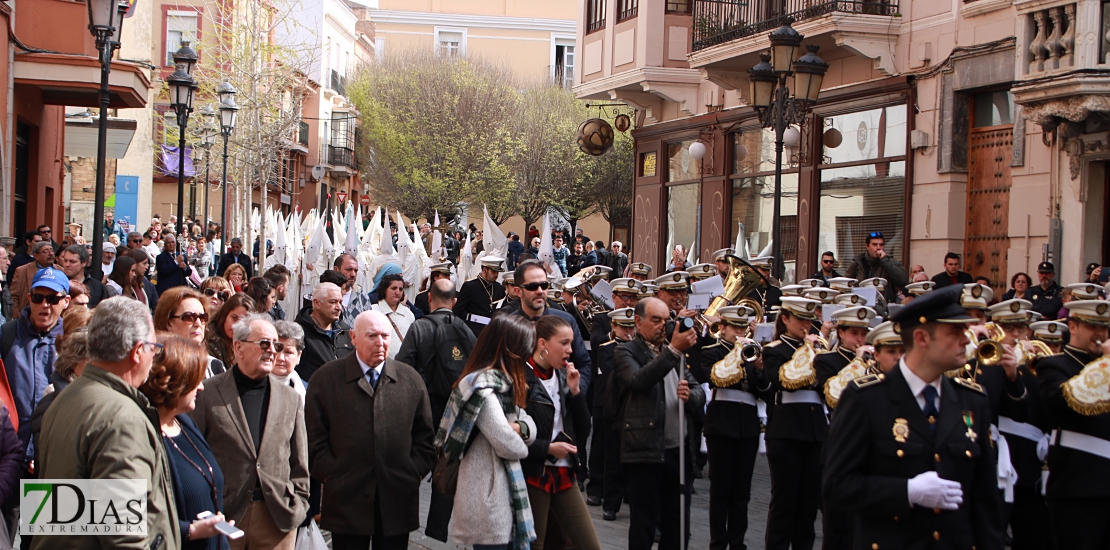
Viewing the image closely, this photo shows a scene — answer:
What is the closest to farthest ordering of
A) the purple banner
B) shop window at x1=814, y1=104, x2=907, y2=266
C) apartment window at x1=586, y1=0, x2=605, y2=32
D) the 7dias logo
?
the 7dias logo < shop window at x1=814, y1=104, x2=907, y2=266 < apartment window at x1=586, y1=0, x2=605, y2=32 < the purple banner

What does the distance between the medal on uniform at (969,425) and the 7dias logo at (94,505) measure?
3.04 meters

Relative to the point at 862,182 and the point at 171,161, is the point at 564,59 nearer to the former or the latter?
the point at 171,161

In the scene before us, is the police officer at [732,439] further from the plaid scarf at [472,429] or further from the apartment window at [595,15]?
the apartment window at [595,15]

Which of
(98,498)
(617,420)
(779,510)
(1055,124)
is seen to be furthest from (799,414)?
(1055,124)

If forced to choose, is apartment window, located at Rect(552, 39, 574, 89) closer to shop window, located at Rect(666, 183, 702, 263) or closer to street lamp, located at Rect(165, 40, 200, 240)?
shop window, located at Rect(666, 183, 702, 263)

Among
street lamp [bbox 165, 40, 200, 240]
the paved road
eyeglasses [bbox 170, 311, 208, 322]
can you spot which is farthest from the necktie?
street lamp [bbox 165, 40, 200, 240]

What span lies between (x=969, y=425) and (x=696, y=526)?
493cm

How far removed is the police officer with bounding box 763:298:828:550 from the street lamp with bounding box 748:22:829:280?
251 inches

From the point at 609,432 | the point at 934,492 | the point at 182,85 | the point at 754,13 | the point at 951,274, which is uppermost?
the point at 754,13

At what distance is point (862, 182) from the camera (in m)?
18.0

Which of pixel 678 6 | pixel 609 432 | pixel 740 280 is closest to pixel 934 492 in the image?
pixel 609 432

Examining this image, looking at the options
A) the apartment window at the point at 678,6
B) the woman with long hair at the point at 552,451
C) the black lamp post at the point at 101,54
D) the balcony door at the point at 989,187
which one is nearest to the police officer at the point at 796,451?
the woman with long hair at the point at 552,451

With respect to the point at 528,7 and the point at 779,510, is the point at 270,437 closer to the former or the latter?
the point at 779,510

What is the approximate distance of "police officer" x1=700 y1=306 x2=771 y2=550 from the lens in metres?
8.16
